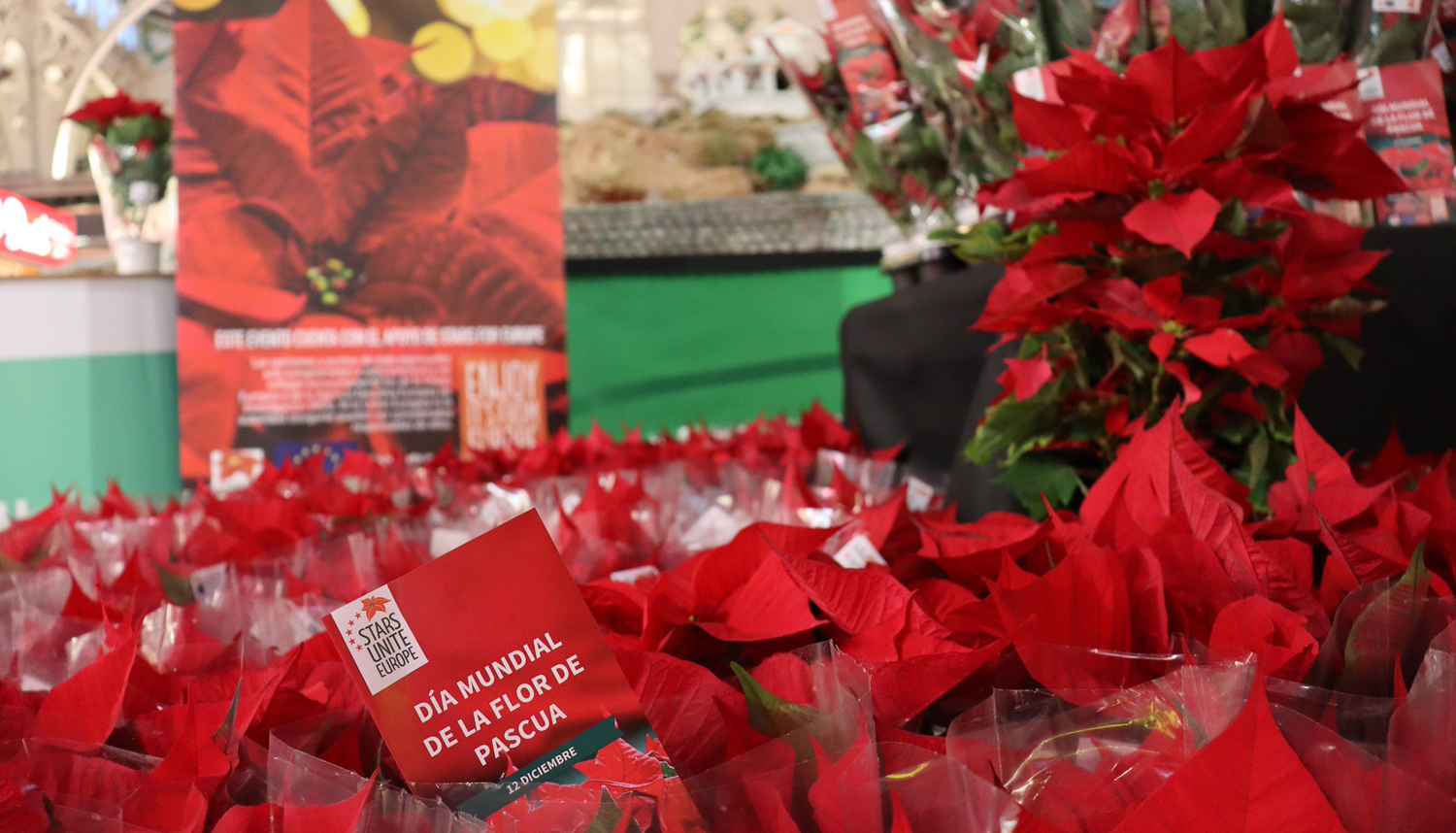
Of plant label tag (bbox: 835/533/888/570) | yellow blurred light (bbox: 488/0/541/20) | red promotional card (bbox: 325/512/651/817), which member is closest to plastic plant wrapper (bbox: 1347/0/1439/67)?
plant label tag (bbox: 835/533/888/570)

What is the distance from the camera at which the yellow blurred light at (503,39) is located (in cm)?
228

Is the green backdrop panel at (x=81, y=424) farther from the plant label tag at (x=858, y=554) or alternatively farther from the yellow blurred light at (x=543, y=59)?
the plant label tag at (x=858, y=554)

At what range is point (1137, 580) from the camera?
1.65 feet

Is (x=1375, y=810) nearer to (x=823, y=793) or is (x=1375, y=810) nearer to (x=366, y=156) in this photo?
(x=823, y=793)

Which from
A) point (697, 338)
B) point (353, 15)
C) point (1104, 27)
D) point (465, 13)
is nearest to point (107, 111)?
point (353, 15)

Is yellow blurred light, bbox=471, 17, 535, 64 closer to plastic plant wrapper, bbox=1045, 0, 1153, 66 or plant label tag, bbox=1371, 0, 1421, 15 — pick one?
plastic plant wrapper, bbox=1045, 0, 1153, 66

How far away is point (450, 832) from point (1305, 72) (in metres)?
0.72

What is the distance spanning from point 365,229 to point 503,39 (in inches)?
19.5

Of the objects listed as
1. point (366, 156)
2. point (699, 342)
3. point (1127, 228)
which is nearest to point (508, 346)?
point (366, 156)

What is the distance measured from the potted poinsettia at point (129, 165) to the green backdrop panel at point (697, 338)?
3.17 feet

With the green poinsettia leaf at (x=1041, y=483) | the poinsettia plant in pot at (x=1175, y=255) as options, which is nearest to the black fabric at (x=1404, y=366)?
the poinsettia plant in pot at (x=1175, y=255)

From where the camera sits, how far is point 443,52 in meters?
2.28

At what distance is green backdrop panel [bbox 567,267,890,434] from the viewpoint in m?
2.79

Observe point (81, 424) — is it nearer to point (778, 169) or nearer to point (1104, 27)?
point (778, 169)
